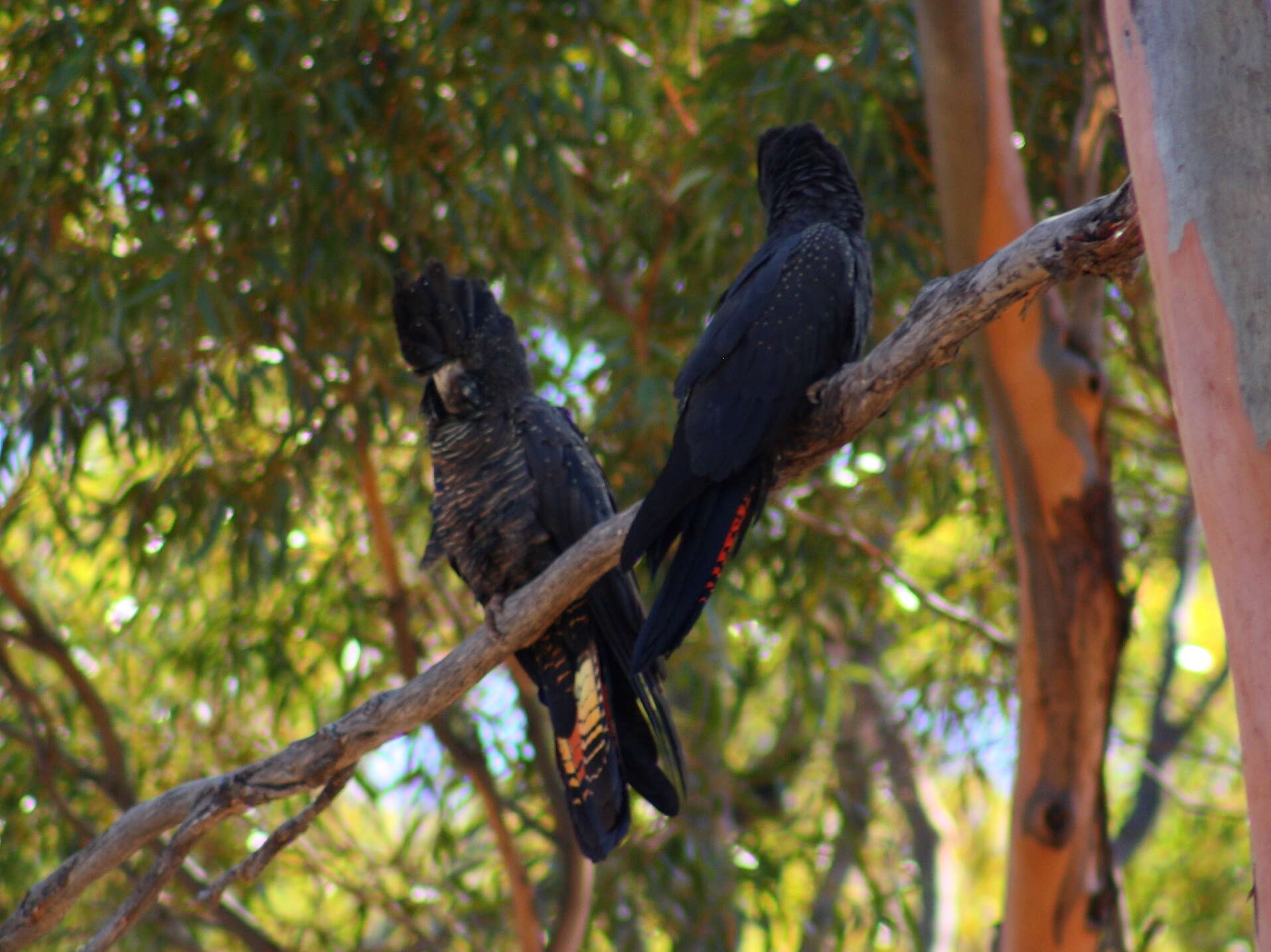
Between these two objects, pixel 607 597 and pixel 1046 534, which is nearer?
pixel 607 597

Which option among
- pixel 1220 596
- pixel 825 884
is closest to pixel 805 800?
pixel 825 884

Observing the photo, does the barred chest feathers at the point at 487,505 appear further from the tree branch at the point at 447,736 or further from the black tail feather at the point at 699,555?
the tree branch at the point at 447,736

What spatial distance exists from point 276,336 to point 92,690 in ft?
3.40

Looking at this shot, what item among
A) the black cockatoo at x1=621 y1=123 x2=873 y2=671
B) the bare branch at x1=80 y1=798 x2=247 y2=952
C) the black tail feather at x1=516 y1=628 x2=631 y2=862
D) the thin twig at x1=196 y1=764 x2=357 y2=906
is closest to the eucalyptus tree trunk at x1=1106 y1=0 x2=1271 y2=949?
the black cockatoo at x1=621 y1=123 x2=873 y2=671

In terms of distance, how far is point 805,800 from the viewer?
420 cm

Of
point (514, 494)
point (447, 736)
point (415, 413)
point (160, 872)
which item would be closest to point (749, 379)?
point (514, 494)

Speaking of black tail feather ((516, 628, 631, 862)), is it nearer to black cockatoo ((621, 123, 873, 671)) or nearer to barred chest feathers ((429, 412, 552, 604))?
barred chest feathers ((429, 412, 552, 604))

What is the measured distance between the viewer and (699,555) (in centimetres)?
180

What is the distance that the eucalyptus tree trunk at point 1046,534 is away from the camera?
2.54 meters

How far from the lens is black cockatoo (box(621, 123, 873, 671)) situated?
1.79 meters

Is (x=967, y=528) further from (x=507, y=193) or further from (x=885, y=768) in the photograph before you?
(x=507, y=193)

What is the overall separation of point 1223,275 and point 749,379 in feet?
2.44

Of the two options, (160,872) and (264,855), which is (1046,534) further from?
(160,872)

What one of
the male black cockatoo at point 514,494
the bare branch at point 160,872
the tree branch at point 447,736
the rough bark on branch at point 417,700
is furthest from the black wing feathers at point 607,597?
the tree branch at point 447,736
